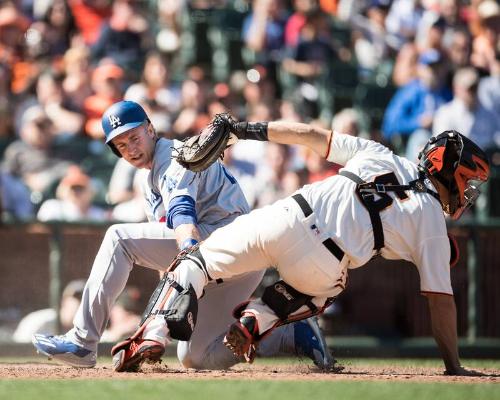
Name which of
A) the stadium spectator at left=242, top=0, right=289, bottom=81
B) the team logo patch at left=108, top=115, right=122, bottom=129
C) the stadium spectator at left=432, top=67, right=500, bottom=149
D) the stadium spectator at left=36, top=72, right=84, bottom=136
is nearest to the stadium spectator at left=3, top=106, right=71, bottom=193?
the stadium spectator at left=36, top=72, right=84, bottom=136

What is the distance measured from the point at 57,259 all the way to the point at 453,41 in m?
5.33

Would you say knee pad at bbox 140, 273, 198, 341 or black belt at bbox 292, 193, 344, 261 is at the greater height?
black belt at bbox 292, 193, 344, 261

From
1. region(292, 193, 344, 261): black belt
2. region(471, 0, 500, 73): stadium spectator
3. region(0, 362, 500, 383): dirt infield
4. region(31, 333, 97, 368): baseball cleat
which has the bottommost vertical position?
region(0, 362, 500, 383): dirt infield

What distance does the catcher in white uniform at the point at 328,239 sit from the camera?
6152mm

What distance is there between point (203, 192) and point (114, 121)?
0.72 m

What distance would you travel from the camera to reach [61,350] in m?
6.80

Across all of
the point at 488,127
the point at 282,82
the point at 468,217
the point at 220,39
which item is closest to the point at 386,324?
the point at 468,217

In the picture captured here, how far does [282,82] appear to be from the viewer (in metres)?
12.9

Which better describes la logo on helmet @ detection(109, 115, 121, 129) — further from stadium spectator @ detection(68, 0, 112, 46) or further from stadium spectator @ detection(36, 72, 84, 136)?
stadium spectator @ detection(68, 0, 112, 46)

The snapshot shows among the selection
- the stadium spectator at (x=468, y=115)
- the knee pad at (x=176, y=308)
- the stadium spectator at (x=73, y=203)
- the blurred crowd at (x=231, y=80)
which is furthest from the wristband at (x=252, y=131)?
the stadium spectator at (x=468, y=115)

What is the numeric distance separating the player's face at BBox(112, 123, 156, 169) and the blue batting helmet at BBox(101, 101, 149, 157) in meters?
0.03

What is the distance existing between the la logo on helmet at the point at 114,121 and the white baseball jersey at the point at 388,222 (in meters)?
1.33

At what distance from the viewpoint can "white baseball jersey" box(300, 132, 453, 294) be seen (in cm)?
616

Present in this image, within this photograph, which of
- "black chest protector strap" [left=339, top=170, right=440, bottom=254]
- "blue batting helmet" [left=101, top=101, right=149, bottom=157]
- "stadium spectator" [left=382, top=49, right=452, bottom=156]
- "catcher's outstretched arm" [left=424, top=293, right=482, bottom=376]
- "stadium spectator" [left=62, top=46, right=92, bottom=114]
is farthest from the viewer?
"stadium spectator" [left=62, top=46, right=92, bottom=114]
